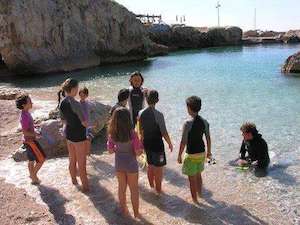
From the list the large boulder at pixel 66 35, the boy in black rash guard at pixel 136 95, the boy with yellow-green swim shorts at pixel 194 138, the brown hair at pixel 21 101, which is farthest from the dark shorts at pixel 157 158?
the large boulder at pixel 66 35

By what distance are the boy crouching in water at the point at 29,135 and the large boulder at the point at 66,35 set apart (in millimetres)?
29494

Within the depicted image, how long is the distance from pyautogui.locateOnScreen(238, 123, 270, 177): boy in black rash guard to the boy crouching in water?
14.7 ft

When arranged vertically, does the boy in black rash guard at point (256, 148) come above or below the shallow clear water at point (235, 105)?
above

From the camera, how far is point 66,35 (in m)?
41.9

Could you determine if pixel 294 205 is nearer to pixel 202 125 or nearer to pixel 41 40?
pixel 202 125

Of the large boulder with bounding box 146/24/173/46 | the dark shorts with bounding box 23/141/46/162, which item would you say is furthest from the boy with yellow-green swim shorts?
the large boulder with bounding box 146/24/173/46

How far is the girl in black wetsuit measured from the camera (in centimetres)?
770

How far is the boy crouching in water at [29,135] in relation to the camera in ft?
Answer: 26.9

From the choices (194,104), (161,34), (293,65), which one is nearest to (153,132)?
(194,104)

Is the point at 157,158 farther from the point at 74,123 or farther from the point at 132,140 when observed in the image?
the point at 74,123

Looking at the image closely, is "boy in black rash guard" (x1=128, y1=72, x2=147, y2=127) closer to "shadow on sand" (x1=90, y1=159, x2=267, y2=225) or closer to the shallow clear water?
"shadow on sand" (x1=90, y1=159, x2=267, y2=225)

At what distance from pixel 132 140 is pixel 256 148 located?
13.9 ft

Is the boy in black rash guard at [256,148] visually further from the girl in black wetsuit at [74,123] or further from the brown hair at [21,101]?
the brown hair at [21,101]

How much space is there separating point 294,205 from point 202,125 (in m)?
2.30
